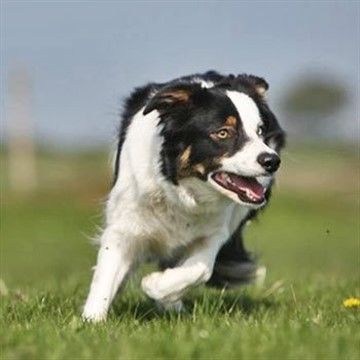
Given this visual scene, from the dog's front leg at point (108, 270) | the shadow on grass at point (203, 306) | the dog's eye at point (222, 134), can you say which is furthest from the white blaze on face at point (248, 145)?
the dog's front leg at point (108, 270)

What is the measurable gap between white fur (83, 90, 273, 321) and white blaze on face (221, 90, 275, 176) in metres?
0.02

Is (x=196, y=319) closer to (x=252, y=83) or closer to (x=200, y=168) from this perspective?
(x=200, y=168)

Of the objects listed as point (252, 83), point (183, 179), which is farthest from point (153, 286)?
point (252, 83)

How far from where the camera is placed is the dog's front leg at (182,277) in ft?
21.8

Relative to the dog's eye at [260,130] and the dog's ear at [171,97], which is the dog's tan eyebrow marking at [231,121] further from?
the dog's ear at [171,97]

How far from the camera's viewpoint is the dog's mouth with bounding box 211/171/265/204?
6.38 m

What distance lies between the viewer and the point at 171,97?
21.8 feet

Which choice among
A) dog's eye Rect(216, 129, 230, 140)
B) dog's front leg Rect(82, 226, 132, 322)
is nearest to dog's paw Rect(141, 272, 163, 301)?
dog's front leg Rect(82, 226, 132, 322)

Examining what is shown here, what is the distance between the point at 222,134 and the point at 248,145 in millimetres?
237

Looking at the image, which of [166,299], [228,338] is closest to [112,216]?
[166,299]

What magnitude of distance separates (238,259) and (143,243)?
3.78ft

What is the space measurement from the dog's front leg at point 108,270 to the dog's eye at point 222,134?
98cm

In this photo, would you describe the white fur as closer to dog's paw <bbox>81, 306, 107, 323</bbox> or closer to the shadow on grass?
dog's paw <bbox>81, 306, 107, 323</bbox>

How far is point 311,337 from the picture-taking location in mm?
5109
